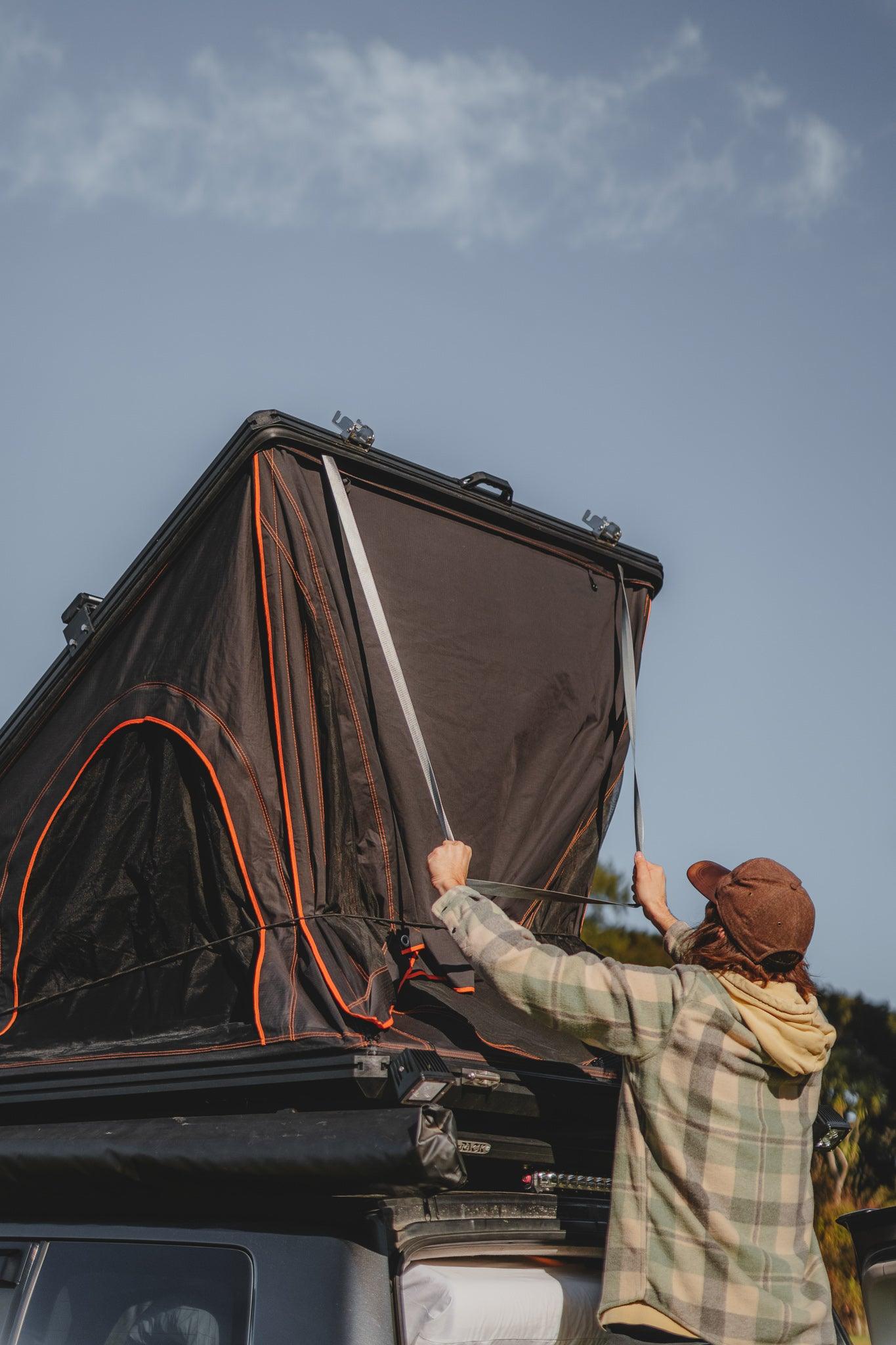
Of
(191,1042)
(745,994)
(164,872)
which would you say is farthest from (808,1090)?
(164,872)

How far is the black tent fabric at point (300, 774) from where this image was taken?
311 cm

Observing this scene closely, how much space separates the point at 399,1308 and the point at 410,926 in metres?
1.17

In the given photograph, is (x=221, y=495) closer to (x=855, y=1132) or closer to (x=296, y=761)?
(x=296, y=761)

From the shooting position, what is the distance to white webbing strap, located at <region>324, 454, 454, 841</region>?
337 cm

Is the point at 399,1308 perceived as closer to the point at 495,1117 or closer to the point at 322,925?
the point at 495,1117

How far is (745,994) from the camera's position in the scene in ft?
8.48

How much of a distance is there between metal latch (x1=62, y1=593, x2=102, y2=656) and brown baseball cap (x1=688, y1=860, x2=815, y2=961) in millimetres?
2148

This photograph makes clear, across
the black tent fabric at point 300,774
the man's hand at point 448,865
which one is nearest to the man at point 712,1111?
the man's hand at point 448,865

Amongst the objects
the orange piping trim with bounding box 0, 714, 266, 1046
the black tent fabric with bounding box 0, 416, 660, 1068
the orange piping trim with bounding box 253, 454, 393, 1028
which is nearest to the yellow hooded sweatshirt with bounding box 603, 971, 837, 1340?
the black tent fabric with bounding box 0, 416, 660, 1068

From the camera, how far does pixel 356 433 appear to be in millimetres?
3486

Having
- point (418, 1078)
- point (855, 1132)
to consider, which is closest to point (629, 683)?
point (418, 1078)

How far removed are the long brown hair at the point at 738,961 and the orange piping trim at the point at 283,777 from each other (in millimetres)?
717

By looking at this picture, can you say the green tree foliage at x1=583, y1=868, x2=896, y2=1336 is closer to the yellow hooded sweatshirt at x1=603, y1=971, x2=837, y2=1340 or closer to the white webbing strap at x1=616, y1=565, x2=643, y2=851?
the white webbing strap at x1=616, y1=565, x2=643, y2=851

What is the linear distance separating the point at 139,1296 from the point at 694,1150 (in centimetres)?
116
